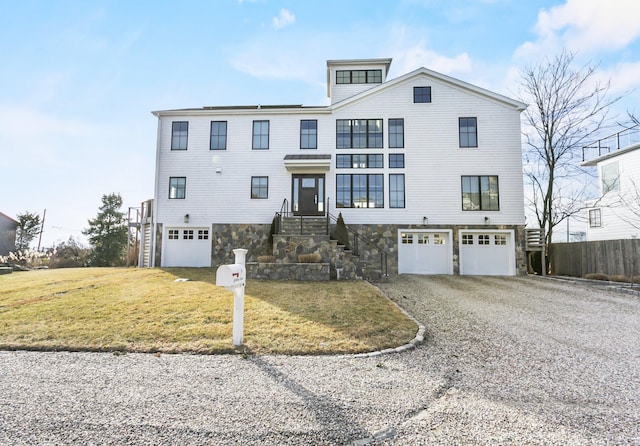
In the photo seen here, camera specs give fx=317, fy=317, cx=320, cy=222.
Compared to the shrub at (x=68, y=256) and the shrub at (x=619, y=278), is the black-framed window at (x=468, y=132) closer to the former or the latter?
the shrub at (x=619, y=278)

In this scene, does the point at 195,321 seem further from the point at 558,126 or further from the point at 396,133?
the point at 558,126

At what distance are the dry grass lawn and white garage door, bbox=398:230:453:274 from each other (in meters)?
7.22

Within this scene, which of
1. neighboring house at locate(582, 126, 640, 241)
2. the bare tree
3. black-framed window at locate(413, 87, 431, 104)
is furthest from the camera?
neighboring house at locate(582, 126, 640, 241)

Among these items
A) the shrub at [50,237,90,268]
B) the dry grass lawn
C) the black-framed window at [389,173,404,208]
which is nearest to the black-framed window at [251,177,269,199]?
the black-framed window at [389,173,404,208]

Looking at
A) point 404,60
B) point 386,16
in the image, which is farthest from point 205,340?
point 404,60

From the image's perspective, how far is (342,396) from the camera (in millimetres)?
2982

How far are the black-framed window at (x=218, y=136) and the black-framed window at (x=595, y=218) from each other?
873 inches

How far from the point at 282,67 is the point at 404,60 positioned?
8.77 metres

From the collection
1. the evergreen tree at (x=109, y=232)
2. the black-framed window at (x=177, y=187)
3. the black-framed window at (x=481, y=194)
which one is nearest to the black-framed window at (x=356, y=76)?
the black-framed window at (x=481, y=194)

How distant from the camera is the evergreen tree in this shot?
83.3ft

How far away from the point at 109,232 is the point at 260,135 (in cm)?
1921

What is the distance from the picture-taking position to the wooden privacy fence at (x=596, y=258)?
1132 cm

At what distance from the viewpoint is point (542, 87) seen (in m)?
17.0

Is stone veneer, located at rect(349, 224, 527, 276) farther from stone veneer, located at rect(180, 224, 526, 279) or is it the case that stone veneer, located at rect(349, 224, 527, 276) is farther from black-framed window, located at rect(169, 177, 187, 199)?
black-framed window, located at rect(169, 177, 187, 199)
